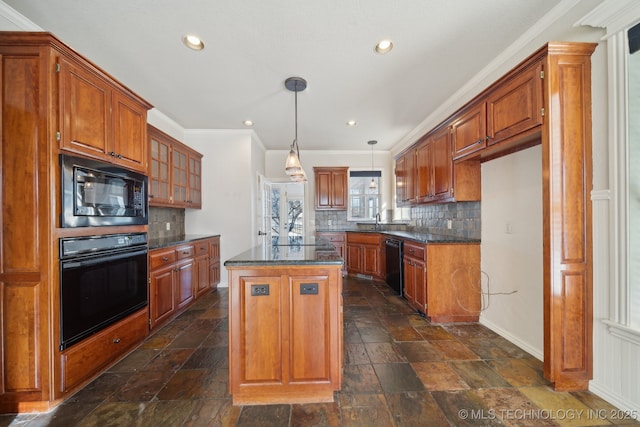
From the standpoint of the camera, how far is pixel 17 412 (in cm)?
157

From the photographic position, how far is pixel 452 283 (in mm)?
2809

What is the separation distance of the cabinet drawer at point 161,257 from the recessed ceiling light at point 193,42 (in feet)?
6.54

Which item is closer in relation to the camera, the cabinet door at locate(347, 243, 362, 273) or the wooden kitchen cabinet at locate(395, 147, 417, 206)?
the wooden kitchen cabinet at locate(395, 147, 417, 206)

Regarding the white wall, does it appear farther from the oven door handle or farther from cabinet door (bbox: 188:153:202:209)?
cabinet door (bbox: 188:153:202:209)

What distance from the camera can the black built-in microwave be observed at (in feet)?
5.50

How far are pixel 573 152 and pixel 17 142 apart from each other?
3.62 meters

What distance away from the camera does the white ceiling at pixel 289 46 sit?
1.77 meters

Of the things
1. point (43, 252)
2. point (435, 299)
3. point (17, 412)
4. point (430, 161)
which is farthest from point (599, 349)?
point (17, 412)

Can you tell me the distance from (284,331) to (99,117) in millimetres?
2125

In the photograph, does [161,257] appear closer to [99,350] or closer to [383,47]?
[99,350]

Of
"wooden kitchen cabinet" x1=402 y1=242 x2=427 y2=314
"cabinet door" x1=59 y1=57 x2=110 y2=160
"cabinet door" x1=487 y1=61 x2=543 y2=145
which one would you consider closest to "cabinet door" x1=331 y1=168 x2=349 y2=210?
"wooden kitchen cabinet" x1=402 y1=242 x2=427 y2=314

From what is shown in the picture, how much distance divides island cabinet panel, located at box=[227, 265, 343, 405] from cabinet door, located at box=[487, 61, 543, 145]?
1742 millimetres

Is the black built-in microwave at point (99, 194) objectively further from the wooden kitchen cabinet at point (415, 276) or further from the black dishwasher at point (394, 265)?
the black dishwasher at point (394, 265)

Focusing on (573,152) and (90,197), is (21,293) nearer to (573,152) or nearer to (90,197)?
(90,197)
